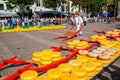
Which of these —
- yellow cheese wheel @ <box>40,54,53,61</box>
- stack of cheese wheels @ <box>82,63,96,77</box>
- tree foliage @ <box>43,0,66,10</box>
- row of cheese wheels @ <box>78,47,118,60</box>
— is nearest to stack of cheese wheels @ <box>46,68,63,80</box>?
stack of cheese wheels @ <box>82,63,96,77</box>

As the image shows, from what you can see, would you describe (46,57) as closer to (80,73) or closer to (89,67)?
(89,67)

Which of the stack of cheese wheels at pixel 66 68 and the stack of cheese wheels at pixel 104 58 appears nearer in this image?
the stack of cheese wheels at pixel 66 68

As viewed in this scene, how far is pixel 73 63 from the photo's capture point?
5879 mm

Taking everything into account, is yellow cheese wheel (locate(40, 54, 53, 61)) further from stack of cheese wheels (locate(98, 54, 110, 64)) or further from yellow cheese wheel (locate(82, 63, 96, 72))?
stack of cheese wheels (locate(98, 54, 110, 64))

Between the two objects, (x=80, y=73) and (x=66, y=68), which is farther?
(x=66, y=68)

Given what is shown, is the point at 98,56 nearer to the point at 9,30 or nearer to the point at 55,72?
the point at 55,72

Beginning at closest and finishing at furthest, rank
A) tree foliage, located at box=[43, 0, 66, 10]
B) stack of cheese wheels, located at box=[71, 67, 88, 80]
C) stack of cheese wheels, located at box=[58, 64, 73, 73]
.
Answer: stack of cheese wheels, located at box=[71, 67, 88, 80] < stack of cheese wheels, located at box=[58, 64, 73, 73] < tree foliage, located at box=[43, 0, 66, 10]

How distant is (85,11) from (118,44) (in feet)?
165

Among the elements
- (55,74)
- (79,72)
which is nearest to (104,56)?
(79,72)

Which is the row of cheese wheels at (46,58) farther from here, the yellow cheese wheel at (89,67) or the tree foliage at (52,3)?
the tree foliage at (52,3)

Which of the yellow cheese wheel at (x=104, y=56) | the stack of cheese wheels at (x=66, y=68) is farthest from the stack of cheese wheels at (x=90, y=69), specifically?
the yellow cheese wheel at (x=104, y=56)

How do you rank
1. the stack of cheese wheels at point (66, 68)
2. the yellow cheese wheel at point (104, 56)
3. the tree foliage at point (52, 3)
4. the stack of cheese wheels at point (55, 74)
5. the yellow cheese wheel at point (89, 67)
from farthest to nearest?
the tree foliage at point (52, 3) < the yellow cheese wheel at point (104, 56) < the yellow cheese wheel at point (89, 67) < the stack of cheese wheels at point (66, 68) < the stack of cheese wheels at point (55, 74)

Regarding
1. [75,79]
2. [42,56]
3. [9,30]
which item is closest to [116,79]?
[75,79]

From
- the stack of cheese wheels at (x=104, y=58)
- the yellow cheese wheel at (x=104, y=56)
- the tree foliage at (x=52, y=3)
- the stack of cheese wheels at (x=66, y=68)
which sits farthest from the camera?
the tree foliage at (x=52, y=3)
